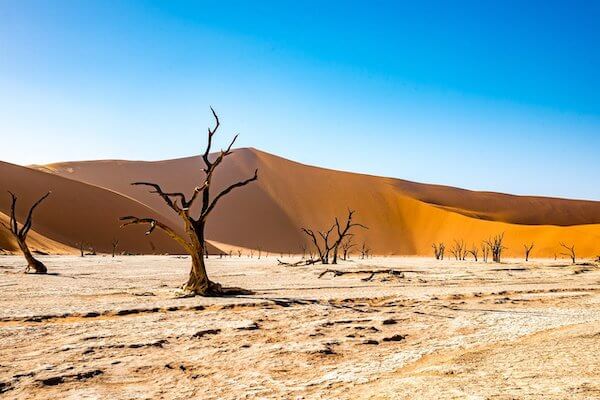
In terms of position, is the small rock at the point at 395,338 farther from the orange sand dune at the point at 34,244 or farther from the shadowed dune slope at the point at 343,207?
the shadowed dune slope at the point at 343,207

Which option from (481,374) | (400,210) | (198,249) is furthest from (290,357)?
(400,210)

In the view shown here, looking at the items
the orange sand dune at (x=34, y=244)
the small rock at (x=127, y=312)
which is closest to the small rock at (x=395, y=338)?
the small rock at (x=127, y=312)

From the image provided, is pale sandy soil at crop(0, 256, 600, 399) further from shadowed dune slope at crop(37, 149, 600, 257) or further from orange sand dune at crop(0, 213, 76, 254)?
shadowed dune slope at crop(37, 149, 600, 257)

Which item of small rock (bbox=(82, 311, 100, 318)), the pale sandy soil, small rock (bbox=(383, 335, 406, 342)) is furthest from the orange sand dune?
small rock (bbox=(383, 335, 406, 342))

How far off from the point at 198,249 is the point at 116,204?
54251 mm

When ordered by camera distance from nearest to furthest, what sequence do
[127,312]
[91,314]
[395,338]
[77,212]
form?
1. [395,338]
2. [91,314]
3. [127,312]
4. [77,212]

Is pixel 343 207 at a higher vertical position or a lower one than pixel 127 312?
higher

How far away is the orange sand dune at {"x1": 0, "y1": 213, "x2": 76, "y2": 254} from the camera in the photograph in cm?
3859

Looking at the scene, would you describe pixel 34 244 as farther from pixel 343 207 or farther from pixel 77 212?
pixel 343 207

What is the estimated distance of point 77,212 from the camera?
57062 mm

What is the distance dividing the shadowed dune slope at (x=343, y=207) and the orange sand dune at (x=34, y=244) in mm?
27817

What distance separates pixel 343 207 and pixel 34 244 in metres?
58.7

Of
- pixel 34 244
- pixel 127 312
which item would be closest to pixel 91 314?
pixel 127 312

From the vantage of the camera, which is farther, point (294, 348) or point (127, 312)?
point (127, 312)
